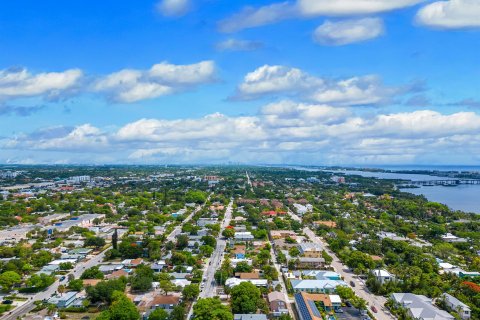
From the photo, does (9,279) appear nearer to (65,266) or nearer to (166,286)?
(65,266)

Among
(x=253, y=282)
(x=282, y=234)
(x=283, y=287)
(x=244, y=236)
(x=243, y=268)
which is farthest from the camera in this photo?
(x=282, y=234)

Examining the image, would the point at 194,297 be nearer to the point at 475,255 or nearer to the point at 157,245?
the point at 157,245

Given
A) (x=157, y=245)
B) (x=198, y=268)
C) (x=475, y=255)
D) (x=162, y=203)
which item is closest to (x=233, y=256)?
(x=198, y=268)

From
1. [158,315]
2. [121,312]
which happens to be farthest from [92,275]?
[158,315]

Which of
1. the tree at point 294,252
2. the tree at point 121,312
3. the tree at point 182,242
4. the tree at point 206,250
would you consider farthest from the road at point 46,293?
the tree at point 294,252

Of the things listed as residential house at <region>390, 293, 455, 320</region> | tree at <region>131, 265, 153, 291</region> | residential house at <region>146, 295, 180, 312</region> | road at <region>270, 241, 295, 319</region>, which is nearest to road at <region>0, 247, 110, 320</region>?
tree at <region>131, 265, 153, 291</region>
